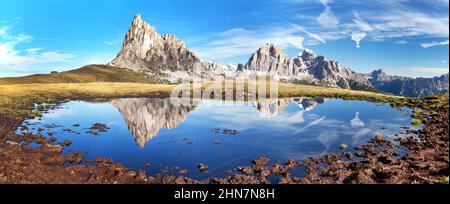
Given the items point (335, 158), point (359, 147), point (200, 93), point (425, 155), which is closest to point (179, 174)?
point (335, 158)

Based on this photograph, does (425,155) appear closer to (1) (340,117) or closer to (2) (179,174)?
(2) (179,174)

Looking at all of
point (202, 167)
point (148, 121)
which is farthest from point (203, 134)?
point (202, 167)

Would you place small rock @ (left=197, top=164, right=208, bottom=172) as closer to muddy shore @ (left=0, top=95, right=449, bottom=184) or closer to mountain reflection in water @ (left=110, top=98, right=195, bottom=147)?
muddy shore @ (left=0, top=95, right=449, bottom=184)

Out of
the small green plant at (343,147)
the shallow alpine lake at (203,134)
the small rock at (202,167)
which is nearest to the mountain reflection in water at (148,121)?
the shallow alpine lake at (203,134)

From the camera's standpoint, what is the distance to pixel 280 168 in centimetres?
3528

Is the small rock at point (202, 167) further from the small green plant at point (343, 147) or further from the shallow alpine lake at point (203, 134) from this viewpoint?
the small green plant at point (343, 147)

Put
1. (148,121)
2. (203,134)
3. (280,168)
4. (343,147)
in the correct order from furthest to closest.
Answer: (148,121) < (203,134) < (343,147) < (280,168)

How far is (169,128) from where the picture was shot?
60.0 m

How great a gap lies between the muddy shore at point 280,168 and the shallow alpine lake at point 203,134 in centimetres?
200

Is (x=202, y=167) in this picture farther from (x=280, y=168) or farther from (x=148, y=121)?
(x=148, y=121)

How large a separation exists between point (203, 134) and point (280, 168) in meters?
22.7

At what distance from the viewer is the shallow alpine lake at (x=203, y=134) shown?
4012 cm
